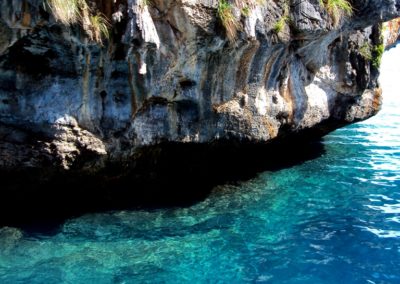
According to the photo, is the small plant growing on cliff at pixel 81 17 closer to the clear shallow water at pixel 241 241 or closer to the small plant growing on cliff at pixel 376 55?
the clear shallow water at pixel 241 241

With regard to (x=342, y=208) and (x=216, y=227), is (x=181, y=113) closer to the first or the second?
(x=216, y=227)

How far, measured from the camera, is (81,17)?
288 inches

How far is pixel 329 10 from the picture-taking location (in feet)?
33.7

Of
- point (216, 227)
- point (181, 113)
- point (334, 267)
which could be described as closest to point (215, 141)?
point (181, 113)

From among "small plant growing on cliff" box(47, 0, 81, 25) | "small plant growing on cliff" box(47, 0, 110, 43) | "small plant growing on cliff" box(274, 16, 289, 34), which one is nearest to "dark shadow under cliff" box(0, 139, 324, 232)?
"small plant growing on cliff" box(274, 16, 289, 34)

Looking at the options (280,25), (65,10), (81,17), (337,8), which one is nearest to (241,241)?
(280,25)

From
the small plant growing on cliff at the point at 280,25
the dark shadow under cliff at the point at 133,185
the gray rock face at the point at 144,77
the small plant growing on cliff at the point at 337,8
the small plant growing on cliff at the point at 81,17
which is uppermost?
the small plant growing on cliff at the point at 337,8

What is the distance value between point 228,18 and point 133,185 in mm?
5098

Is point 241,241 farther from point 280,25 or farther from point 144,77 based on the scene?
point 280,25

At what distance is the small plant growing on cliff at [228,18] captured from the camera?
8.20m

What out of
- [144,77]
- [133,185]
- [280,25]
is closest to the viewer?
[144,77]

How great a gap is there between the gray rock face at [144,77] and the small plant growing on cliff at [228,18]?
0.14 meters

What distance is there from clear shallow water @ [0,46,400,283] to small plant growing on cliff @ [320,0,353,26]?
15.0 feet

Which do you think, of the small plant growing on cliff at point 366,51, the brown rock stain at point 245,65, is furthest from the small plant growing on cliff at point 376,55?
the brown rock stain at point 245,65
